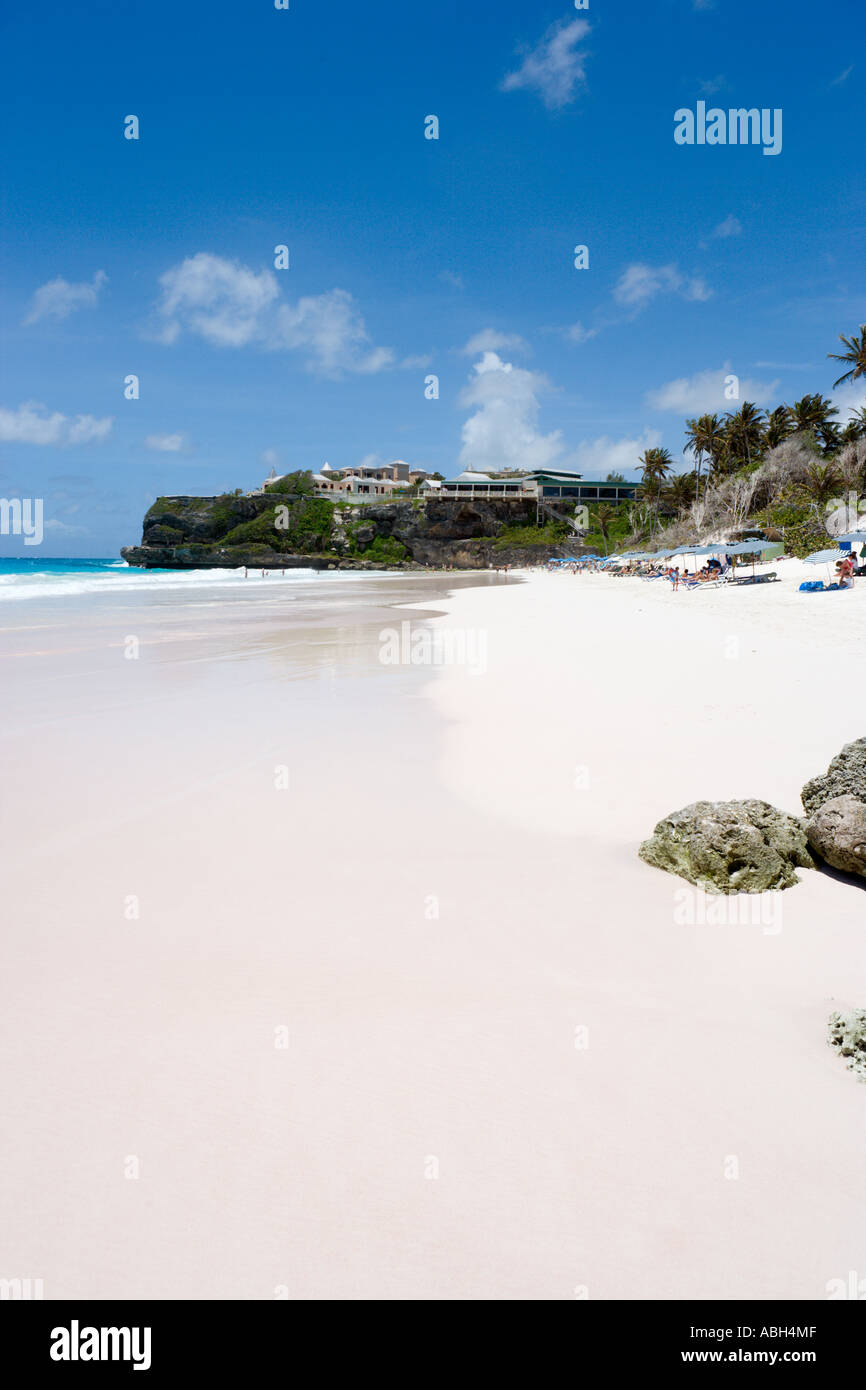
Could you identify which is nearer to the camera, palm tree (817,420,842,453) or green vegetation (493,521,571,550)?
palm tree (817,420,842,453)

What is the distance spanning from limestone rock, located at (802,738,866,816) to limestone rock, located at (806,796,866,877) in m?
0.07

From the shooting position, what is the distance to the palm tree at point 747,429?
75938 millimetres

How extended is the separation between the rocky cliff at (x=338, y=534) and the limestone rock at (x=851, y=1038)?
117661 mm

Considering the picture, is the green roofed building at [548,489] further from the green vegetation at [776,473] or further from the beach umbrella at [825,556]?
the beach umbrella at [825,556]

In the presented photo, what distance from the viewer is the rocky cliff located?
125000 millimetres

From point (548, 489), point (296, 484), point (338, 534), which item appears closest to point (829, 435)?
point (548, 489)

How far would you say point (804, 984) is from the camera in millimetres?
3523

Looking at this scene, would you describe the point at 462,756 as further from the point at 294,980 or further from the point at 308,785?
the point at 294,980

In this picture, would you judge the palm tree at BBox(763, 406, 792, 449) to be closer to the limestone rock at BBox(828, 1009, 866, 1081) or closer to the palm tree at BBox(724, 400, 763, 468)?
the palm tree at BBox(724, 400, 763, 468)

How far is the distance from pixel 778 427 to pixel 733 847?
80.6 meters

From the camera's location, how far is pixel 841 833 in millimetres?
4453

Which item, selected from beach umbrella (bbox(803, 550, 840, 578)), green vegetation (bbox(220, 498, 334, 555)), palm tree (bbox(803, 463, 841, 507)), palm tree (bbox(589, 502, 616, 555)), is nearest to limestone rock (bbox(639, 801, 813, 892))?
beach umbrella (bbox(803, 550, 840, 578))

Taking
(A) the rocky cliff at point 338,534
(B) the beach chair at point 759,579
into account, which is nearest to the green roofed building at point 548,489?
(A) the rocky cliff at point 338,534

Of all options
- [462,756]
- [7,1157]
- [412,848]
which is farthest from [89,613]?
[7,1157]
